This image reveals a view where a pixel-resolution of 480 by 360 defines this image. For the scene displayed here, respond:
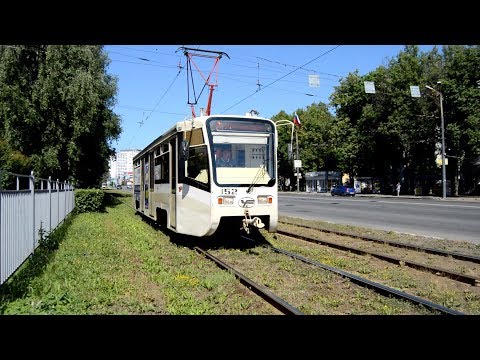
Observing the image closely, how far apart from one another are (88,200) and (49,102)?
19.9 feet

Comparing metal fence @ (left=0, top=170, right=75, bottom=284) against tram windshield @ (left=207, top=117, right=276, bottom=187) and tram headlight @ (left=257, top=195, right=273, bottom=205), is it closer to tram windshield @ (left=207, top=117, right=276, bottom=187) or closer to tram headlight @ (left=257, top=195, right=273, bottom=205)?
tram windshield @ (left=207, top=117, right=276, bottom=187)

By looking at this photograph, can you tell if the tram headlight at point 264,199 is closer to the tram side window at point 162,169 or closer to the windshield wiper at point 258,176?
the windshield wiper at point 258,176

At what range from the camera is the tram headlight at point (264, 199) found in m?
10.3

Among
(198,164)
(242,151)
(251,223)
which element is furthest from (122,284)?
(242,151)

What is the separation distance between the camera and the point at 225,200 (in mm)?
9883

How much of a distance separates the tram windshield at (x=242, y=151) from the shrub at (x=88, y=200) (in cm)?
1412

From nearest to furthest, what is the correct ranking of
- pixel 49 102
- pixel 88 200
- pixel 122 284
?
pixel 122 284, pixel 88 200, pixel 49 102

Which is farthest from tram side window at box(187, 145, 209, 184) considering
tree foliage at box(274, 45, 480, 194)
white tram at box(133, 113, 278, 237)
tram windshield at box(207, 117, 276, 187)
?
tree foliage at box(274, 45, 480, 194)

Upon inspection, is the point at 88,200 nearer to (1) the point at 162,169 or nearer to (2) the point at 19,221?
(1) the point at 162,169

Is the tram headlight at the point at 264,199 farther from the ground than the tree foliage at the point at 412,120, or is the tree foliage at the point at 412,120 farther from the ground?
the tree foliage at the point at 412,120

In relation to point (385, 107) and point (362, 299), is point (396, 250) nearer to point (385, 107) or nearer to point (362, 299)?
point (362, 299)

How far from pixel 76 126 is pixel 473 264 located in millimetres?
21238

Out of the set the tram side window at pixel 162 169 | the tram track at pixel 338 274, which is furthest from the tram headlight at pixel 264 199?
the tram side window at pixel 162 169

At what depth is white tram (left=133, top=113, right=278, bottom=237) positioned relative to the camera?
9898 millimetres
